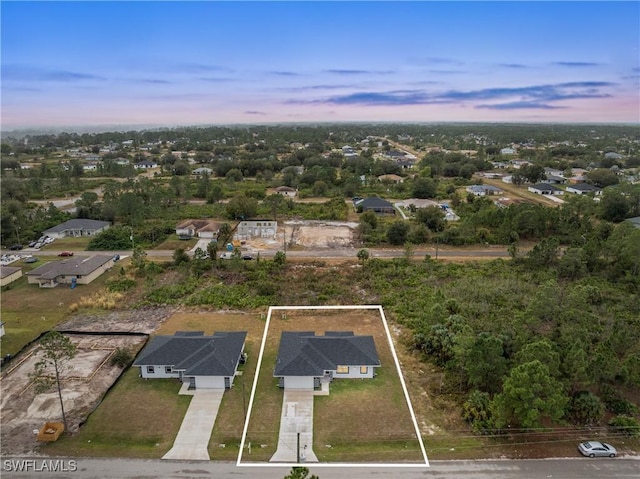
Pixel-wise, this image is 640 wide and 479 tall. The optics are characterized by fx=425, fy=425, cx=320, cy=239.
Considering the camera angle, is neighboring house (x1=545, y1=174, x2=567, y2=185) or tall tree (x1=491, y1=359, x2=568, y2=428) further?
neighboring house (x1=545, y1=174, x2=567, y2=185)

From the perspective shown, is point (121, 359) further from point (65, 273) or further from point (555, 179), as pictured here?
point (555, 179)

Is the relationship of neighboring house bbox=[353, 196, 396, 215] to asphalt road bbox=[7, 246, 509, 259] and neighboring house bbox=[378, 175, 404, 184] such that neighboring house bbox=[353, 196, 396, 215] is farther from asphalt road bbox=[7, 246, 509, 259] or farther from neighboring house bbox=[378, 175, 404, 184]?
neighboring house bbox=[378, 175, 404, 184]

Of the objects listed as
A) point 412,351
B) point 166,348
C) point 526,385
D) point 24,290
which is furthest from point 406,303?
point 24,290

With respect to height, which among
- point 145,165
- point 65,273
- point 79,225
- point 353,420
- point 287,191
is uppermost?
point 145,165

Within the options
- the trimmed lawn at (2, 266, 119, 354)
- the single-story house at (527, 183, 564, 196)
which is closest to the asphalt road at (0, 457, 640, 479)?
the trimmed lawn at (2, 266, 119, 354)

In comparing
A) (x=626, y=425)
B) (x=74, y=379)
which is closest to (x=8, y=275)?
(x=74, y=379)

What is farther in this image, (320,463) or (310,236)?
(310,236)

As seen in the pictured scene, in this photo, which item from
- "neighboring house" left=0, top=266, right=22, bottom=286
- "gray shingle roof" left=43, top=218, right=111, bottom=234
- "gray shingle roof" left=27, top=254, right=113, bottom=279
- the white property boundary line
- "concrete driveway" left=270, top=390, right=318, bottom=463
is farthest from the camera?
"gray shingle roof" left=43, top=218, right=111, bottom=234

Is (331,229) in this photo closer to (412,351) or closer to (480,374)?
(412,351)
